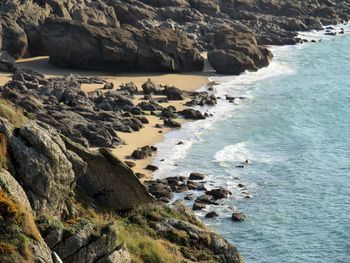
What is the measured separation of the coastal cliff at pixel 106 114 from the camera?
22.2 m

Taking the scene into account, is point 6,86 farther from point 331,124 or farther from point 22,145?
point 22,145

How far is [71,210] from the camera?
1005 inches

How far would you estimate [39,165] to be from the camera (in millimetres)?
23250

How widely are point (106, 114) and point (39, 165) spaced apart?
1533 inches

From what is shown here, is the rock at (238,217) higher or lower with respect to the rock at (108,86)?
lower

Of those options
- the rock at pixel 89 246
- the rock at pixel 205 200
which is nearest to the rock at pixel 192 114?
the rock at pixel 205 200

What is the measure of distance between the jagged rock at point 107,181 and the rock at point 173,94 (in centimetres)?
4401

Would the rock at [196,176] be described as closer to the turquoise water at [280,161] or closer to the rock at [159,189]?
the turquoise water at [280,161]

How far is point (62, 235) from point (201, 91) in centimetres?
5663

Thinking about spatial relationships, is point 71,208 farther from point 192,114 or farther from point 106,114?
point 192,114

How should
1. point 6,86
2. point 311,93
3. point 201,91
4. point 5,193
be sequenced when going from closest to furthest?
point 5,193 → point 6,86 → point 201,91 → point 311,93

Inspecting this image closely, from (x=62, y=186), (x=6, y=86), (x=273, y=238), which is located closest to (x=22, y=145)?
(x=62, y=186)

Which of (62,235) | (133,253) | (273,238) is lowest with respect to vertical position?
(273,238)

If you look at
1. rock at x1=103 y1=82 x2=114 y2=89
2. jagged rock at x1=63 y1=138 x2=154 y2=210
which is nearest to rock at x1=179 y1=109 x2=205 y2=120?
rock at x1=103 y1=82 x2=114 y2=89
